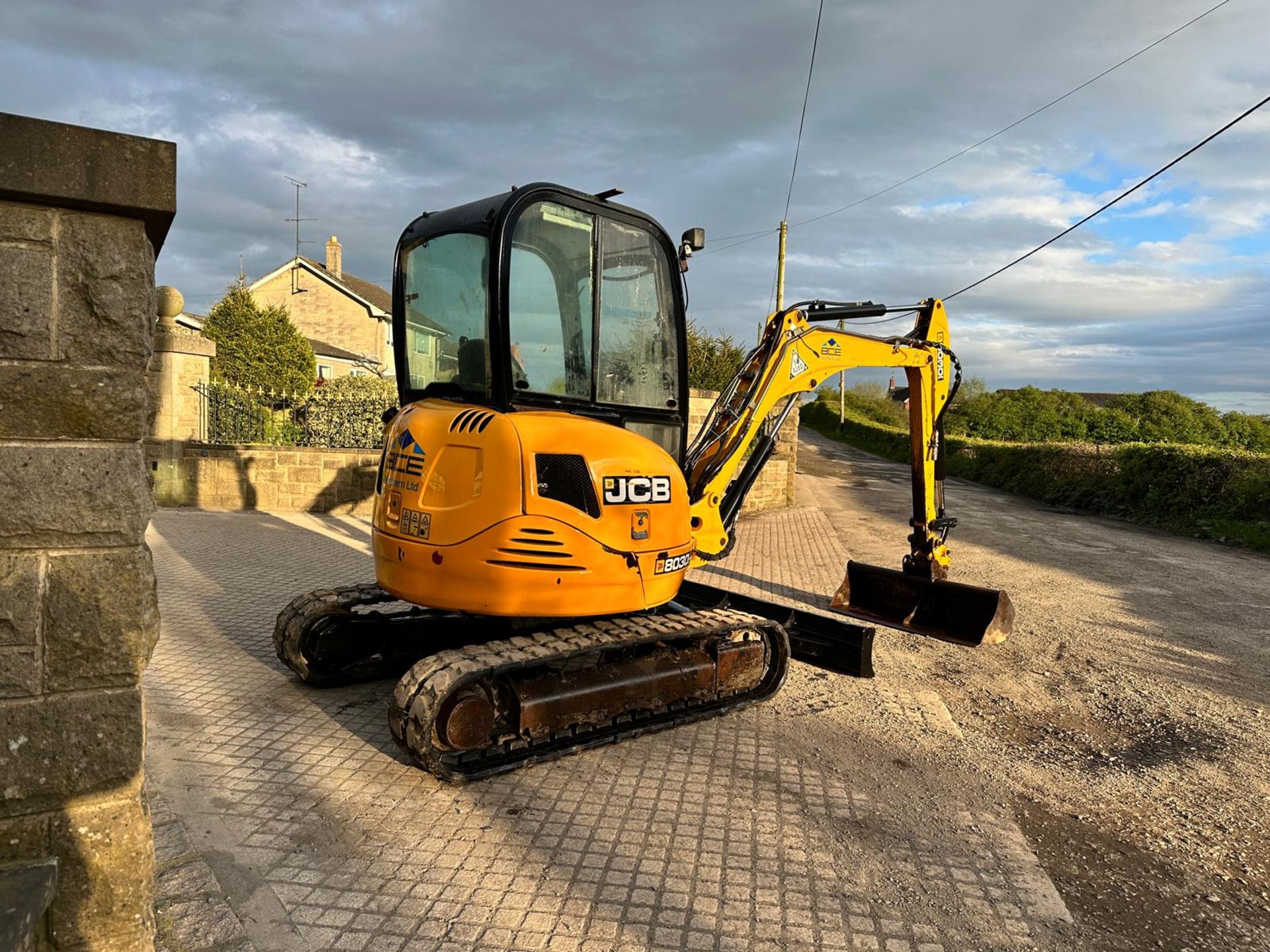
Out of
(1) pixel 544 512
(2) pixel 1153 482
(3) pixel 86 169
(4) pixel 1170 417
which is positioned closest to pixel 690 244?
(1) pixel 544 512

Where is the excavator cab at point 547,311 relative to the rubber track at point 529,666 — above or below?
above

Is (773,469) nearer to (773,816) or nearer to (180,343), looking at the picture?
(180,343)

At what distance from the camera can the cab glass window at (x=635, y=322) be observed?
4809 mm

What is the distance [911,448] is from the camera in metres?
7.35

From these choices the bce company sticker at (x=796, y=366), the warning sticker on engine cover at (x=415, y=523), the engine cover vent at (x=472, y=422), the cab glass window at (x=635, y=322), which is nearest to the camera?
the engine cover vent at (x=472, y=422)

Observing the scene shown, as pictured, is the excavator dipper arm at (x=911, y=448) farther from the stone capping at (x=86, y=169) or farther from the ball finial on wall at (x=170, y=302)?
the ball finial on wall at (x=170, y=302)

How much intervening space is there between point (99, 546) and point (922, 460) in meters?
6.75

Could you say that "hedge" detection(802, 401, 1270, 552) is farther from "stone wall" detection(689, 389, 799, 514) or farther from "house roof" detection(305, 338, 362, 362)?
"house roof" detection(305, 338, 362, 362)

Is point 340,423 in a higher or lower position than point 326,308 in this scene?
lower

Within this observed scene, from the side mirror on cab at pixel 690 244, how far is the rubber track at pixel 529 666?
222 cm

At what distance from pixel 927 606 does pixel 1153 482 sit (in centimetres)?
1185

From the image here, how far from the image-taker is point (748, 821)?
3736mm

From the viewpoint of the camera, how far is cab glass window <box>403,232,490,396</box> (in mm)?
4586

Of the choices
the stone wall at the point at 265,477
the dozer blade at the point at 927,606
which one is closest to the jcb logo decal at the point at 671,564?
the dozer blade at the point at 927,606
